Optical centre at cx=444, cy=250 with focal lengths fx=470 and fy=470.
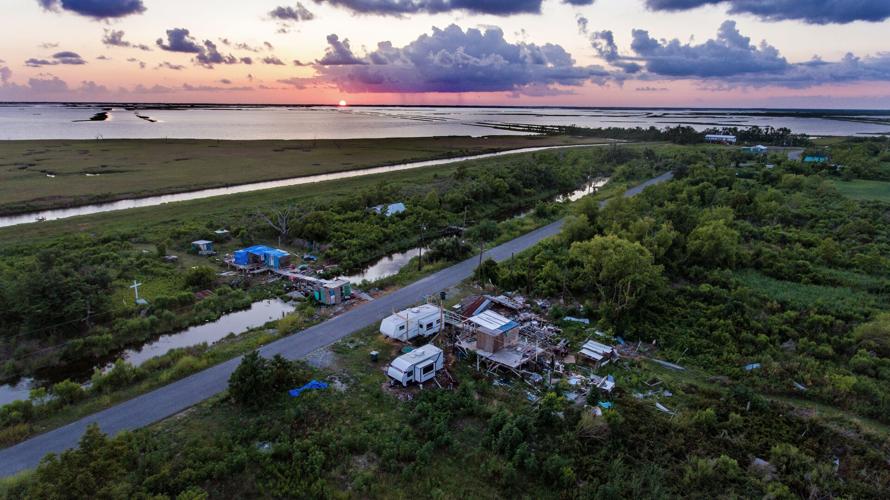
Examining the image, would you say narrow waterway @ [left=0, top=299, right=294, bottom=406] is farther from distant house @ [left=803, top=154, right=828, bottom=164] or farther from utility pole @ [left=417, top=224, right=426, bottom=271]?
distant house @ [left=803, top=154, right=828, bottom=164]

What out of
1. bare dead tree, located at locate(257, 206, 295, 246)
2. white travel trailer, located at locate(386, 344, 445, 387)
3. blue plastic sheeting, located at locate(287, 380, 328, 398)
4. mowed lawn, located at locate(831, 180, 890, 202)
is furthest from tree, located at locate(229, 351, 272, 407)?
mowed lawn, located at locate(831, 180, 890, 202)

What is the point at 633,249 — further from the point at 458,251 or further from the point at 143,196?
the point at 143,196

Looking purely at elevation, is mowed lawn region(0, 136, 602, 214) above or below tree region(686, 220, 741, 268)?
below

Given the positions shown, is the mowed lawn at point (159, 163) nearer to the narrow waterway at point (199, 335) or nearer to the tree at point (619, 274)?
the narrow waterway at point (199, 335)

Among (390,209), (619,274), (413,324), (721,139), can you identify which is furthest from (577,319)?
(721,139)

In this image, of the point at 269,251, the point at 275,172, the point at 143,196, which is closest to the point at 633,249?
the point at 269,251

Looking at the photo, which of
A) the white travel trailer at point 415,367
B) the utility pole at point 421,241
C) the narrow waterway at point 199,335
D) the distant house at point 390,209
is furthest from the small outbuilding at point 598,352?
the distant house at point 390,209
